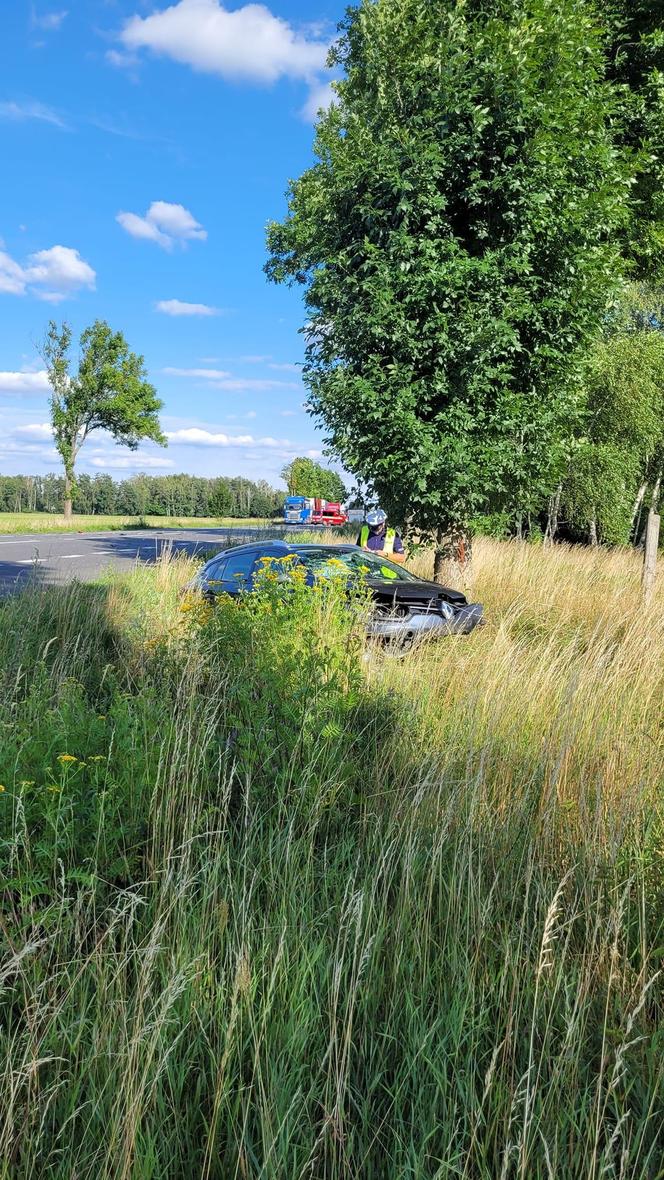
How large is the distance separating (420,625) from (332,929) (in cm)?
420

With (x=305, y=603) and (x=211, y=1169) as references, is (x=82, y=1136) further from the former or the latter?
(x=305, y=603)

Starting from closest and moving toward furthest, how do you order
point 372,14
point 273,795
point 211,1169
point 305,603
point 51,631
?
point 211,1169 < point 273,795 < point 305,603 < point 51,631 < point 372,14

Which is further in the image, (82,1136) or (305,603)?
(305,603)

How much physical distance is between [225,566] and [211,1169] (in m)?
A: 6.80

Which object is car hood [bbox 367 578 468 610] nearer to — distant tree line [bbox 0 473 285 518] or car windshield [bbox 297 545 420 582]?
car windshield [bbox 297 545 420 582]

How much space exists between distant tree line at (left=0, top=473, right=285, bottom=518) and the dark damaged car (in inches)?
3961

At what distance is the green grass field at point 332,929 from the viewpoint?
5.51 feet

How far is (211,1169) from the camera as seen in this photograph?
1.64 m

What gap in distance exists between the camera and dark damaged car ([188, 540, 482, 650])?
6.15 metres

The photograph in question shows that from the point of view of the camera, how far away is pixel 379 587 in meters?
7.14

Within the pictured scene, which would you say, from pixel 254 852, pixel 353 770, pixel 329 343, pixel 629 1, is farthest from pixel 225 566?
pixel 629 1

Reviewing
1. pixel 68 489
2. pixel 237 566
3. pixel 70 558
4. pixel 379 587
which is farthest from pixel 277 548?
pixel 68 489

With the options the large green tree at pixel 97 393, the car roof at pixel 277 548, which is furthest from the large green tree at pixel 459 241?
the large green tree at pixel 97 393

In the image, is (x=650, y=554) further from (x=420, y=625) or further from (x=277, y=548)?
(x=277, y=548)
